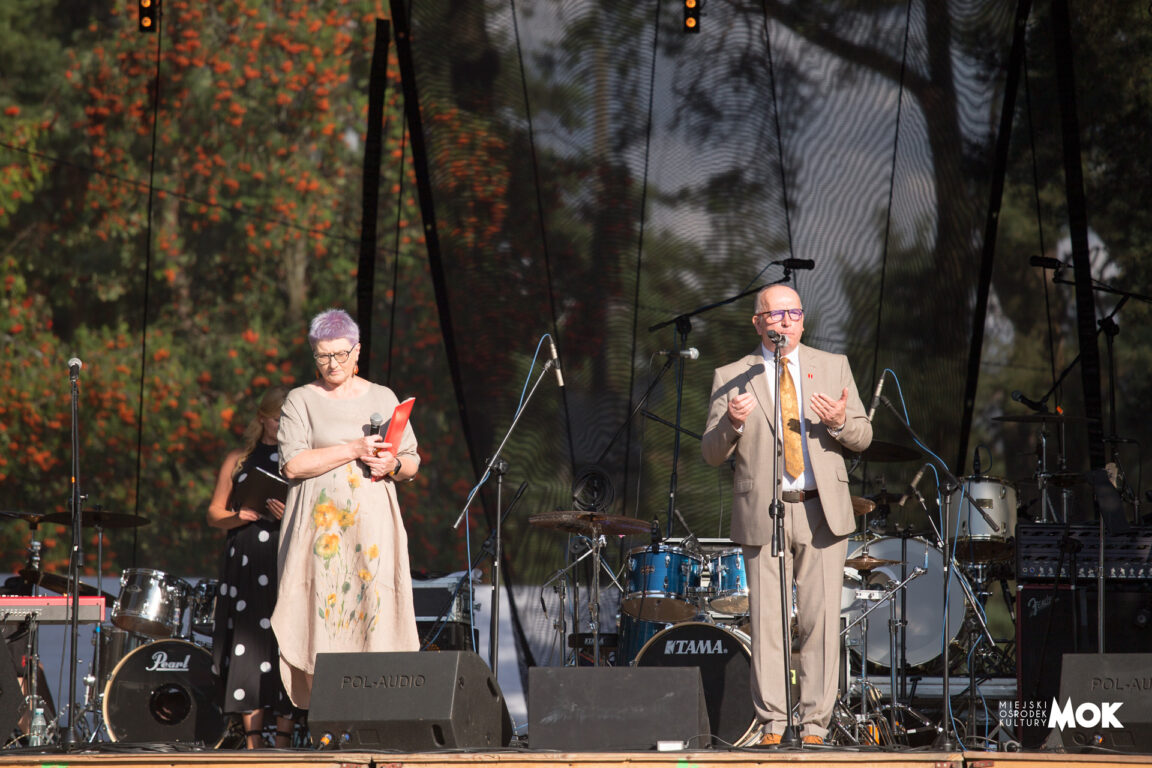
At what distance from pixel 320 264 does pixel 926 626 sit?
6.74m

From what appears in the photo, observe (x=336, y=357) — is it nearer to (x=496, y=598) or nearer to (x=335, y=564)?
(x=335, y=564)

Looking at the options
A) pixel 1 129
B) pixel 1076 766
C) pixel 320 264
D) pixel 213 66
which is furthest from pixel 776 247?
pixel 1 129

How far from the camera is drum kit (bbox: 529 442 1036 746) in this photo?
5.56m

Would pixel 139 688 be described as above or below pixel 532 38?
below

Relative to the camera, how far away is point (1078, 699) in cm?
389

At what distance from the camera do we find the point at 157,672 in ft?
20.4

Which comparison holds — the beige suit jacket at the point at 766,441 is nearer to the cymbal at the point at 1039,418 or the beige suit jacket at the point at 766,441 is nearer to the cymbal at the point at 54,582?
the cymbal at the point at 1039,418

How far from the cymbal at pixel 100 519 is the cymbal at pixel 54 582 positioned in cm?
29

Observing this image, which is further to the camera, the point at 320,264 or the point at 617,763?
the point at 320,264

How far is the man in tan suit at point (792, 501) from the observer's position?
14.4 ft

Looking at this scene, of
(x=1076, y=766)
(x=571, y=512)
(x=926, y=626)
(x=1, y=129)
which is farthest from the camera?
(x=1, y=129)

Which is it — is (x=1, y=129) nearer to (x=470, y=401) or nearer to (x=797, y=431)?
(x=470, y=401)

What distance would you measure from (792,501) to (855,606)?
2.36 m

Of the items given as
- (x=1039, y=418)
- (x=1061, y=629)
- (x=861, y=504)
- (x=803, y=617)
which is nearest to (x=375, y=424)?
(x=803, y=617)
